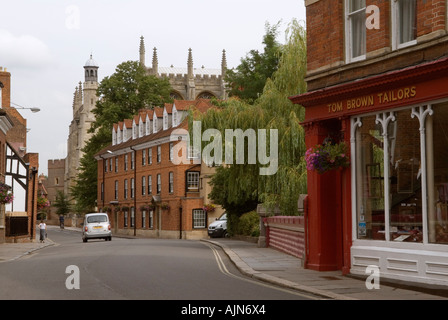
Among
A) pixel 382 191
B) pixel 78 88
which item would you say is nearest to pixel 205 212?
pixel 382 191

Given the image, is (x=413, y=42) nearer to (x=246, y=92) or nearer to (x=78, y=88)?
(x=246, y=92)

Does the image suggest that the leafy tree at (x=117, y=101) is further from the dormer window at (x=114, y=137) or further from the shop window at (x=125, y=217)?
the shop window at (x=125, y=217)

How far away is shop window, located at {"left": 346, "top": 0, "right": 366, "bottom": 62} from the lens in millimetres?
15852

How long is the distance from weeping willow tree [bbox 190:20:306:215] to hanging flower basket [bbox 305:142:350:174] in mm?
10901

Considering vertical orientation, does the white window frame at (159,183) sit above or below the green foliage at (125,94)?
below

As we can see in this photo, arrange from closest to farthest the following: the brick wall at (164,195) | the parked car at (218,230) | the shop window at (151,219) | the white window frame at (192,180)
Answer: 1. the parked car at (218,230)
2. the brick wall at (164,195)
3. the white window frame at (192,180)
4. the shop window at (151,219)

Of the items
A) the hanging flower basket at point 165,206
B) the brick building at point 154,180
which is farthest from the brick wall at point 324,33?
the hanging flower basket at point 165,206

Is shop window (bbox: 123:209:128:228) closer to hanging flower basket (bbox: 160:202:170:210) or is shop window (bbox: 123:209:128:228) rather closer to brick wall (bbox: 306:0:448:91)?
hanging flower basket (bbox: 160:202:170:210)

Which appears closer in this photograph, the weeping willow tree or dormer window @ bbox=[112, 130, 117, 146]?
the weeping willow tree

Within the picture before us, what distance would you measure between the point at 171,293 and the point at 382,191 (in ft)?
17.4

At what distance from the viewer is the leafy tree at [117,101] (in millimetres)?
76250

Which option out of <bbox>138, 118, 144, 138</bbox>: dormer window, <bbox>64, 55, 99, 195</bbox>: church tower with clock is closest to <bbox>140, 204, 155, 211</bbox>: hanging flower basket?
<bbox>138, 118, 144, 138</bbox>: dormer window

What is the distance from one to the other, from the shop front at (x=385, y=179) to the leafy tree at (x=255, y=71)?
29527 mm

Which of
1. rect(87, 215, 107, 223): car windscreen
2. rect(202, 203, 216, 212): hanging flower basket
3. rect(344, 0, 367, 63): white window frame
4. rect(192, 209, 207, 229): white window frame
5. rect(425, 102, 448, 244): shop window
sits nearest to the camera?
rect(425, 102, 448, 244): shop window
